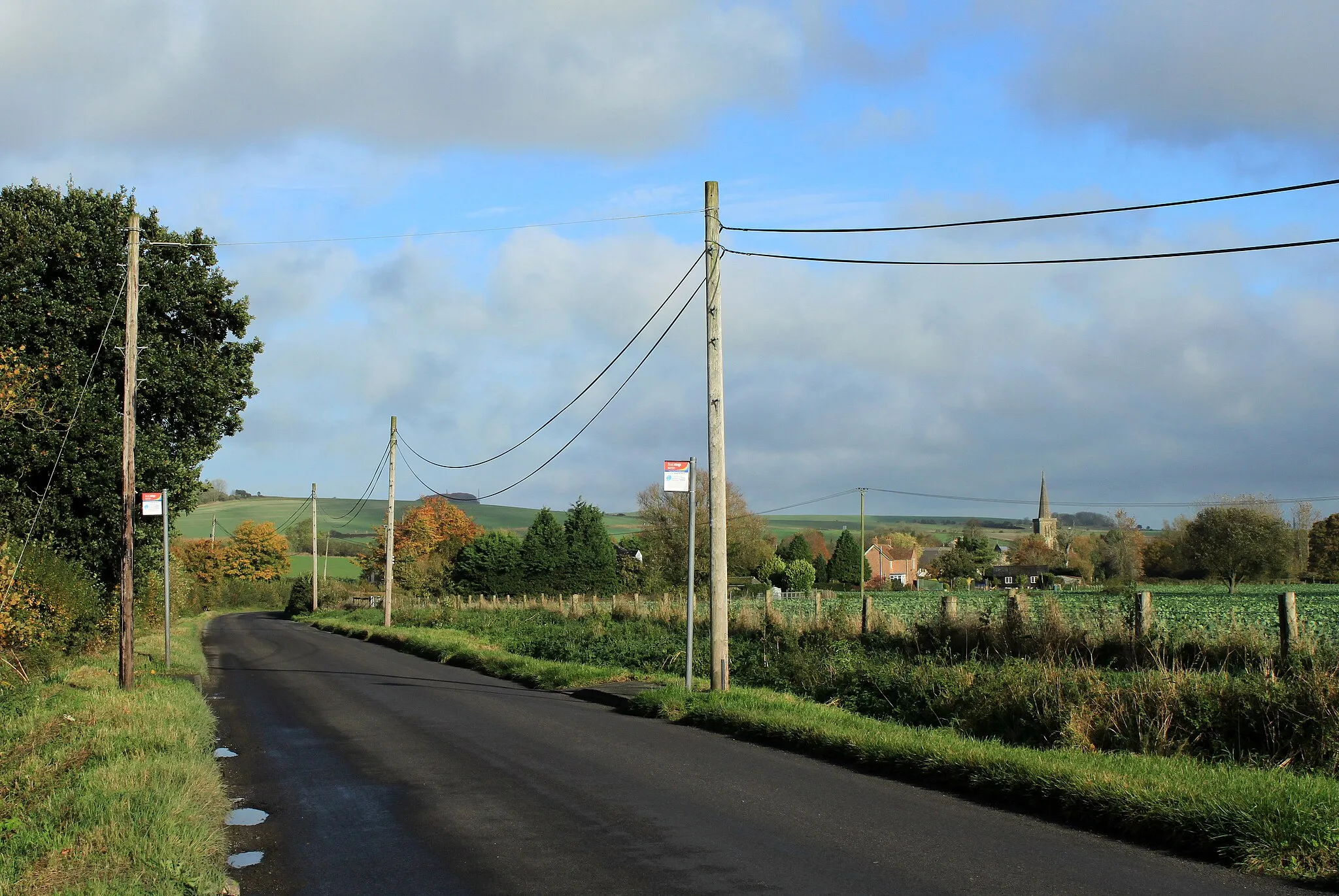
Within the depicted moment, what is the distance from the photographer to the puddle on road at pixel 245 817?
8805 millimetres

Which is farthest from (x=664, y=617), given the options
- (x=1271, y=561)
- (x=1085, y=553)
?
(x=1085, y=553)

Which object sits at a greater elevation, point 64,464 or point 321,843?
point 64,464

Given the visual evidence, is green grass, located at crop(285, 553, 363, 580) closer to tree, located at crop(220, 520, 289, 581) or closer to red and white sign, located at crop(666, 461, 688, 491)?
tree, located at crop(220, 520, 289, 581)

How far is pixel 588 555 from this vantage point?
77.9 meters

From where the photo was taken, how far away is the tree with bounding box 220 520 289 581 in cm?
10744

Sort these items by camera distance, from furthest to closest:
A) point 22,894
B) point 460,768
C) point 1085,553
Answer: point 1085,553 < point 460,768 < point 22,894

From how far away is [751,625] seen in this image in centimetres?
2620

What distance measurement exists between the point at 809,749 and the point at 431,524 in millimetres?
89082

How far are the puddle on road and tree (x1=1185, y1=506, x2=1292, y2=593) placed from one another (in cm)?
6444

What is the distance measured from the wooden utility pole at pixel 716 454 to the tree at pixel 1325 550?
7502cm

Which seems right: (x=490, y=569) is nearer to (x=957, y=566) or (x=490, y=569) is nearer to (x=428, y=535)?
(x=428, y=535)

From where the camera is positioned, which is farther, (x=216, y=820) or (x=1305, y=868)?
(x=216, y=820)

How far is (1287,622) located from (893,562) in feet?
406

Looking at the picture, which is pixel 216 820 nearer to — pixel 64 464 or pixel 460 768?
pixel 460 768
